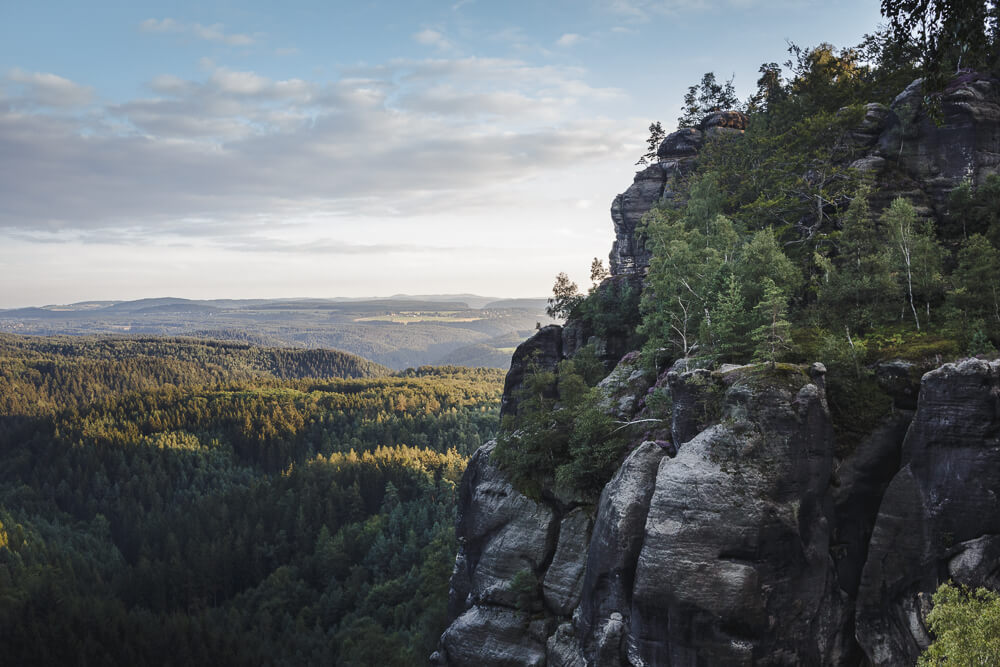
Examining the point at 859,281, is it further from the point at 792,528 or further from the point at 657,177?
the point at 657,177

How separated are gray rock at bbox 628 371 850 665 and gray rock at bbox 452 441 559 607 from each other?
1214 cm

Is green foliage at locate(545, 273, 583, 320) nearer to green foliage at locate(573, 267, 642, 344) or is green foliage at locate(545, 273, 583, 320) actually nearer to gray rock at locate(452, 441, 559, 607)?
green foliage at locate(573, 267, 642, 344)

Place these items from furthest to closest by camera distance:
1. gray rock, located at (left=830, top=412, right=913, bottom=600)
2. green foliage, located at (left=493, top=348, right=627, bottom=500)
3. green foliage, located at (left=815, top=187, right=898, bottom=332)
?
green foliage, located at (left=493, top=348, right=627, bottom=500)
green foliage, located at (left=815, top=187, right=898, bottom=332)
gray rock, located at (left=830, top=412, right=913, bottom=600)

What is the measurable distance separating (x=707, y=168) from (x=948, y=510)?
5008cm

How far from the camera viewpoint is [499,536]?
40.2 metres

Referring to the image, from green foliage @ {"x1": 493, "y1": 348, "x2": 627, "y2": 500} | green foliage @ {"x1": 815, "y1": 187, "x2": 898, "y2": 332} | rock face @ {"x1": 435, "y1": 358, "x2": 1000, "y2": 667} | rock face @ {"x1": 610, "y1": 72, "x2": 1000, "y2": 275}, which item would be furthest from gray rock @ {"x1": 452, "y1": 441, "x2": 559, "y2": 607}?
rock face @ {"x1": 610, "y1": 72, "x2": 1000, "y2": 275}

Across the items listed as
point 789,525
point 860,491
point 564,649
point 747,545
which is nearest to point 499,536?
point 564,649

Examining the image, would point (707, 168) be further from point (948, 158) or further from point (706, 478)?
point (706, 478)

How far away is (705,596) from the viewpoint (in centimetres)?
2422

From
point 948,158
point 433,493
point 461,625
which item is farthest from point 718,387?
point 433,493

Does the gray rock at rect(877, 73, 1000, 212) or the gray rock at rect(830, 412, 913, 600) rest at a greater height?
the gray rock at rect(877, 73, 1000, 212)

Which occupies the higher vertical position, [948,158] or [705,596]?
[948,158]

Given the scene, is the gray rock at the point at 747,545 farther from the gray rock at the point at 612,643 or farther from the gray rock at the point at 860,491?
the gray rock at the point at 612,643

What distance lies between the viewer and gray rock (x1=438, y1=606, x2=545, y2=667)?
116 feet
